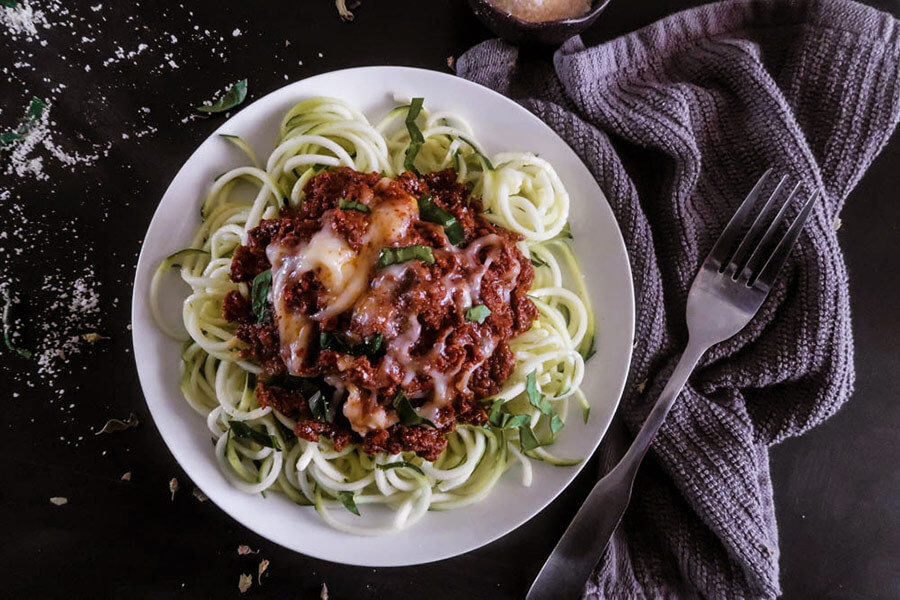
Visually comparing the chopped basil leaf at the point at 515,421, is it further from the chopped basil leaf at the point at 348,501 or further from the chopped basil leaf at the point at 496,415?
the chopped basil leaf at the point at 348,501

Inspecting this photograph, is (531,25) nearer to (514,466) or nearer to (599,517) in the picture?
(514,466)

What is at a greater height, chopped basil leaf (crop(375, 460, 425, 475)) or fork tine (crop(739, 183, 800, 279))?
fork tine (crop(739, 183, 800, 279))

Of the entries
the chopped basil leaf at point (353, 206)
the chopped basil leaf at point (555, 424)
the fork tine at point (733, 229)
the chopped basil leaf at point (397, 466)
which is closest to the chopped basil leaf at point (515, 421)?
the chopped basil leaf at point (555, 424)

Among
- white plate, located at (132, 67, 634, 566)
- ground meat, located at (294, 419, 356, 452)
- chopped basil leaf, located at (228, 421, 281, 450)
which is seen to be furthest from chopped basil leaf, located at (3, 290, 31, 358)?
ground meat, located at (294, 419, 356, 452)

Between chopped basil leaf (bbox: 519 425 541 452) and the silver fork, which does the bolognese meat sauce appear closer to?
chopped basil leaf (bbox: 519 425 541 452)

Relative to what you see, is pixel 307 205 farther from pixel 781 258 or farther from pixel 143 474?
pixel 781 258

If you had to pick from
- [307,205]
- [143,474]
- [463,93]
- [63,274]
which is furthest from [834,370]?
[63,274]

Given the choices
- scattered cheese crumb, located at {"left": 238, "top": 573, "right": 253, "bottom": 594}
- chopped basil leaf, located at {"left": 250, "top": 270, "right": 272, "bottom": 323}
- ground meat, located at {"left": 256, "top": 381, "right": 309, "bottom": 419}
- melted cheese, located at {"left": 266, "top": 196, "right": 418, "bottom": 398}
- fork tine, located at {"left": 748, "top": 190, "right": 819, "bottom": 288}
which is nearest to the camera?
melted cheese, located at {"left": 266, "top": 196, "right": 418, "bottom": 398}
